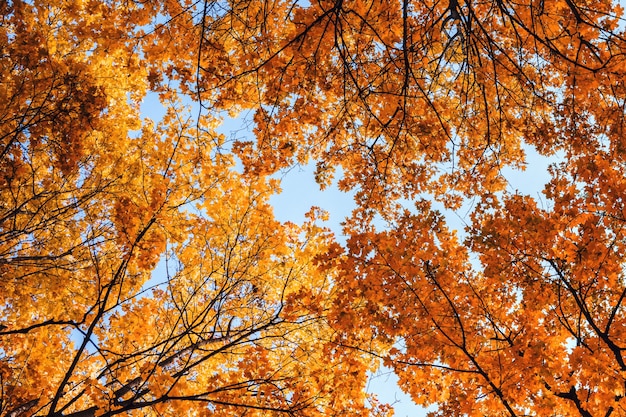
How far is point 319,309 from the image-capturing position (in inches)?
224

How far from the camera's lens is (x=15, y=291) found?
6016mm

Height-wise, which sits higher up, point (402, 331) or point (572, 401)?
point (402, 331)

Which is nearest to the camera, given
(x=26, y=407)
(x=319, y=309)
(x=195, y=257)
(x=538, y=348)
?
(x=538, y=348)

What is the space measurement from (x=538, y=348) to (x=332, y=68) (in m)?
3.85

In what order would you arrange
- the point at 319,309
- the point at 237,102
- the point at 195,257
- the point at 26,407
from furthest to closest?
the point at 195,257, the point at 319,309, the point at 237,102, the point at 26,407

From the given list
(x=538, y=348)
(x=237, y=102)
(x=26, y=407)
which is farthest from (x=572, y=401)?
(x=26, y=407)

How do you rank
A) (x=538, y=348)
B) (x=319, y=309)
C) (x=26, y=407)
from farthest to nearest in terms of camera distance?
(x=319, y=309), (x=26, y=407), (x=538, y=348)

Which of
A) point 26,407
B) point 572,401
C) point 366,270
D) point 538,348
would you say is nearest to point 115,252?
→ point 26,407

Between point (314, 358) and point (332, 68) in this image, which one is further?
point (314, 358)

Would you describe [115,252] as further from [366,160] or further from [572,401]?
[572,401]

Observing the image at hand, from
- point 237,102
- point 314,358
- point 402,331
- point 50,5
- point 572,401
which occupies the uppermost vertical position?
point 50,5

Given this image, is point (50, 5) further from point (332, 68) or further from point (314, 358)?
point (314, 358)

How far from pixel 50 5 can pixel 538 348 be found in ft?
30.5

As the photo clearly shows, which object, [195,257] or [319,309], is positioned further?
[195,257]
